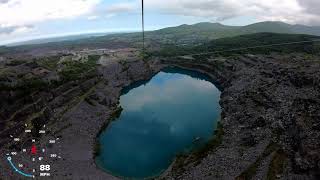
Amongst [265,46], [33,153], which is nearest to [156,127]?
[33,153]

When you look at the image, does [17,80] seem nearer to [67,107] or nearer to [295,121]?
[67,107]

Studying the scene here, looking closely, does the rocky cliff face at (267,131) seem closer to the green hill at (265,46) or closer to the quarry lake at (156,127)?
the quarry lake at (156,127)

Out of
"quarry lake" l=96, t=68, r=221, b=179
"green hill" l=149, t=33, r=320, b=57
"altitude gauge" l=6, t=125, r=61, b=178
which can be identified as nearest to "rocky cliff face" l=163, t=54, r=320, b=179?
"quarry lake" l=96, t=68, r=221, b=179

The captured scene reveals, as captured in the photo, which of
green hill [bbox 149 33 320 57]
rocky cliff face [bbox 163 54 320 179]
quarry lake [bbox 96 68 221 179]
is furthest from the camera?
green hill [bbox 149 33 320 57]

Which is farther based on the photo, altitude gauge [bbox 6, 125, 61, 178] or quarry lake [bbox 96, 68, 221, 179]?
quarry lake [bbox 96, 68, 221, 179]

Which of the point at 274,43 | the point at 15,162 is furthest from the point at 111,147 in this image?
the point at 274,43

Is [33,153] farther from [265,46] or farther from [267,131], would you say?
[265,46]

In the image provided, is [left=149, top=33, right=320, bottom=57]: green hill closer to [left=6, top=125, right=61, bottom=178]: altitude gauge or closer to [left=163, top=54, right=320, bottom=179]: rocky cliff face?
[left=163, top=54, right=320, bottom=179]: rocky cliff face
